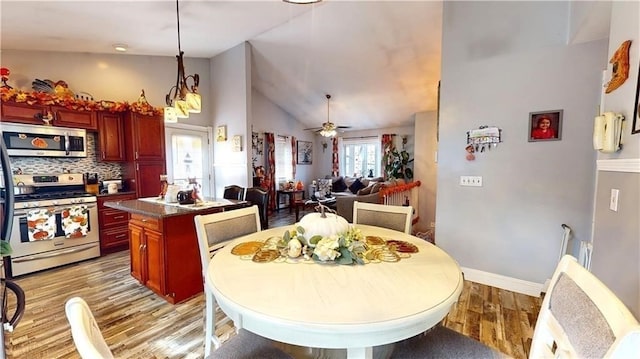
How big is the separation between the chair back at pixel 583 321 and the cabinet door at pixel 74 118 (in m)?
4.92

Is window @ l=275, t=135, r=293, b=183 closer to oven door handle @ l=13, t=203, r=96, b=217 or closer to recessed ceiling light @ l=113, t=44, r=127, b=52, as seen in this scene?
recessed ceiling light @ l=113, t=44, r=127, b=52

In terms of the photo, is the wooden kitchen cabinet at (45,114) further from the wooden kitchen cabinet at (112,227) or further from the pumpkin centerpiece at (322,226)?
the pumpkin centerpiece at (322,226)

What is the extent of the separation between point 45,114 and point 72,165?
0.76 metres

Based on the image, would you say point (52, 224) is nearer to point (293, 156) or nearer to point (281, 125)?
point (281, 125)

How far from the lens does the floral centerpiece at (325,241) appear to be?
1.28m

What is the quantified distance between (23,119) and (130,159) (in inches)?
46.8

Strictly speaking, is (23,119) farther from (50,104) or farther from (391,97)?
(391,97)

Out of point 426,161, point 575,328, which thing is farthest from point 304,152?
point 575,328

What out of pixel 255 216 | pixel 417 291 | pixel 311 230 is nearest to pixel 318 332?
pixel 417 291

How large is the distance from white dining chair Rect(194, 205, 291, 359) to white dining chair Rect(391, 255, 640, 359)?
60 centimetres

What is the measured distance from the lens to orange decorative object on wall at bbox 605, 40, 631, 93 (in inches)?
57.6

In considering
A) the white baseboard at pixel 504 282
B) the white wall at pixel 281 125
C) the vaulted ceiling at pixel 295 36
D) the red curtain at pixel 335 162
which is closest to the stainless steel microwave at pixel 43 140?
the vaulted ceiling at pixel 295 36

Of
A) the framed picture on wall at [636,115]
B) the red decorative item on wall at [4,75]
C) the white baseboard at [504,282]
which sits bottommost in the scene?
the white baseboard at [504,282]

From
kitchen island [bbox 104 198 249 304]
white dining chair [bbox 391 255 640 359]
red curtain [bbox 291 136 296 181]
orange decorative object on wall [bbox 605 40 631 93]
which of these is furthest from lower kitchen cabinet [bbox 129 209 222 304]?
red curtain [bbox 291 136 296 181]
